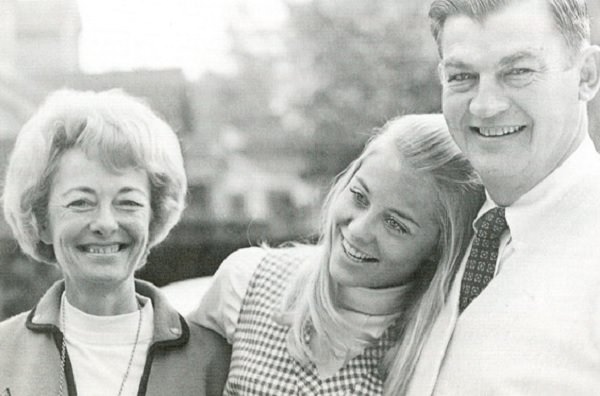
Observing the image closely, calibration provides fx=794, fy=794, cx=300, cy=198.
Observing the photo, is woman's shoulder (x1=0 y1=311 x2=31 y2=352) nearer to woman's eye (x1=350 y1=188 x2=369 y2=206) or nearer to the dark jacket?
the dark jacket

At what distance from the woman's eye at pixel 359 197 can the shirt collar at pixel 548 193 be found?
287 millimetres

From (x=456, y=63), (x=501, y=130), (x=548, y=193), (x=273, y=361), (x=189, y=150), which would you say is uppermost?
(x=456, y=63)

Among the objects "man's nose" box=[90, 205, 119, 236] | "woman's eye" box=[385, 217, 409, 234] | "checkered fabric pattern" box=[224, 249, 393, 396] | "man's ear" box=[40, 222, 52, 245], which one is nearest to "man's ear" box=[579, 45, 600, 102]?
"woman's eye" box=[385, 217, 409, 234]

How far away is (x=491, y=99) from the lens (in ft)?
4.25

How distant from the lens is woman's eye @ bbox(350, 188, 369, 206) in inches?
59.6

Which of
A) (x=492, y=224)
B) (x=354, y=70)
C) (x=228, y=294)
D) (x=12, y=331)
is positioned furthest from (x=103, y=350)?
(x=354, y=70)

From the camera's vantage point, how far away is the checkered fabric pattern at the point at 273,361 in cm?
150

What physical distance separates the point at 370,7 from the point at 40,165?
1.26 meters

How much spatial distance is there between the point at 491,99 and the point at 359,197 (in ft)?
1.12

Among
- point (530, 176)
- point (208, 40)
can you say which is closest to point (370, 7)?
point (208, 40)

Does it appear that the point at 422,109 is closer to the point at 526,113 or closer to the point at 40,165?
the point at 526,113

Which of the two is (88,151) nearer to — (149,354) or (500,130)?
(149,354)

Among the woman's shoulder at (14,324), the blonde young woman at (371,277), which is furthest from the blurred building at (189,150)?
the blonde young woman at (371,277)

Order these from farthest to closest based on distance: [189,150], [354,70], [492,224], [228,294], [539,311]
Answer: [354,70] < [189,150] < [228,294] < [492,224] < [539,311]
